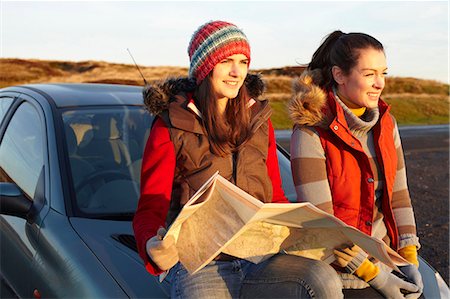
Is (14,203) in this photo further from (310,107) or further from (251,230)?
(310,107)

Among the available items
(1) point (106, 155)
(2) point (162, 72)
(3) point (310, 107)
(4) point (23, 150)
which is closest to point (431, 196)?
(1) point (106, 155)

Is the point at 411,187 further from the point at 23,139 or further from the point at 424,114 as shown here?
the point at 424,114

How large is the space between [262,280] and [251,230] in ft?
0.63

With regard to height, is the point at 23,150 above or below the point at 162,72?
above

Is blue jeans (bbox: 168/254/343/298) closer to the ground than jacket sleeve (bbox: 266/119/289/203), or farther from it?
closer to the ground

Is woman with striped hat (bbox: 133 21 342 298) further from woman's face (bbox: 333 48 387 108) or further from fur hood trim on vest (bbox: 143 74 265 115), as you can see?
woman's face (bbox: 333 48 387 108)

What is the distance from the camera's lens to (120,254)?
262cm

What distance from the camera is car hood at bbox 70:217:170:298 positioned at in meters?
2.36

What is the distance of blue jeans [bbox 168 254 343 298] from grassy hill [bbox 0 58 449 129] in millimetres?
21036

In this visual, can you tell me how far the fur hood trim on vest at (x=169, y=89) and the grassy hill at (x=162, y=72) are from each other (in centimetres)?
2047

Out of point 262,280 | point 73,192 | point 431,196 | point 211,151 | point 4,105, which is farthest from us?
point 431,196

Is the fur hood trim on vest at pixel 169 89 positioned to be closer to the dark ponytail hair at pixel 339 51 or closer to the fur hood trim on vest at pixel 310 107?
the fur hood trim on vest at pixel 310 107

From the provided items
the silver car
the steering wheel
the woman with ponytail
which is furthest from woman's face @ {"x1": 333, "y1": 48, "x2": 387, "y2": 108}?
the steering wheel

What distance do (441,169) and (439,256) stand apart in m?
5.69
